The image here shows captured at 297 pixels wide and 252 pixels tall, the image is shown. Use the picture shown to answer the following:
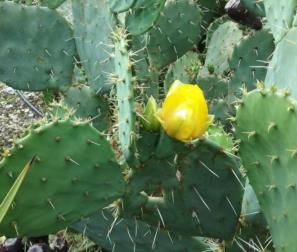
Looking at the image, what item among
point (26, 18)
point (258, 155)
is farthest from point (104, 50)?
point (258, 155)

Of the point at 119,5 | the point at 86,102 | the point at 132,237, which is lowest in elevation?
the point at 132,237

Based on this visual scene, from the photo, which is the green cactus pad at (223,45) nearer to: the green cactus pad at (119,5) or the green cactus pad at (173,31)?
the green cactus pad at (173,31)

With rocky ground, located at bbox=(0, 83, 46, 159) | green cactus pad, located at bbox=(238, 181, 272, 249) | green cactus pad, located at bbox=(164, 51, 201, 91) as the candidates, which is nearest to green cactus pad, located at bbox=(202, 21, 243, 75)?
green cactus pad, located at bbox=(164, 51, 201, 91)

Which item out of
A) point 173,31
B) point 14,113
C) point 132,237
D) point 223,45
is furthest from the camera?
point 14,113

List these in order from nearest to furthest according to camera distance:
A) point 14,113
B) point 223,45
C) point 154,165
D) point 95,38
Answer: point 154,165 → point 95,38 → point 223,45 → point 14,113

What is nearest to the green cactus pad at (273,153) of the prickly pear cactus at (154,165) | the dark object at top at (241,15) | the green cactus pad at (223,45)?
the prickly pear cactus at (154,165)

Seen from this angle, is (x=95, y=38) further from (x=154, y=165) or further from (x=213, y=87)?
(x=154, y=165)

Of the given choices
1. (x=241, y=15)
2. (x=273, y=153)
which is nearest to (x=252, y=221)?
(x=273, y=153)
